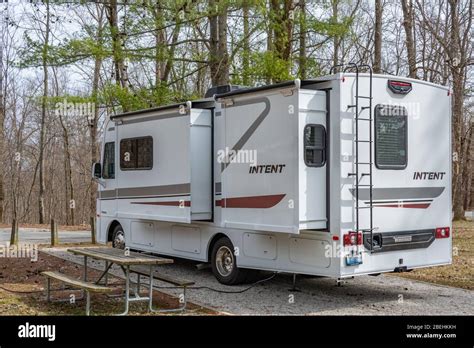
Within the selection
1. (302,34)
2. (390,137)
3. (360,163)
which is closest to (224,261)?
(360,163)

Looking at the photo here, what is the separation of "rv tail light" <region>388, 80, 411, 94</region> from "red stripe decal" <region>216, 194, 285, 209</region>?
223 cm

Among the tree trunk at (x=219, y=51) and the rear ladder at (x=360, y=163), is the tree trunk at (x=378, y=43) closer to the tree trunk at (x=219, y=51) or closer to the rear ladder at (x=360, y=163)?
the tree trunk at (x=219, y=51)

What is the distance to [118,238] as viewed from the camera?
12875 mm

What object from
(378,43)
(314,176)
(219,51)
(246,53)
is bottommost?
(314,176)

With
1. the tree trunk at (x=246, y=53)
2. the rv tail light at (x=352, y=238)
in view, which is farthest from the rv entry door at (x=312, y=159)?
the tree trunk at (x=246, y=53)

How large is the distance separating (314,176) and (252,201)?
1.20 m

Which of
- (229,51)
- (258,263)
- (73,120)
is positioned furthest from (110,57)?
(73,120)

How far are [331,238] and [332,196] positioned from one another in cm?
57

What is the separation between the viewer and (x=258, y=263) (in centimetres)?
915

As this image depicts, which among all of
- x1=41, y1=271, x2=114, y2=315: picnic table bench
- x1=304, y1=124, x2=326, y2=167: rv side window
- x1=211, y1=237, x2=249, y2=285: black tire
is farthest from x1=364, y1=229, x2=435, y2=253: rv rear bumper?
x1=41, y1=271, x2=114, y2=315: picnic table bench

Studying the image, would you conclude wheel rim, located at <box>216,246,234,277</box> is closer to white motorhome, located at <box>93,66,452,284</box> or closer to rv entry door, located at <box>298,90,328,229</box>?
white motorhome, located at <box>93,66,452,284</box>

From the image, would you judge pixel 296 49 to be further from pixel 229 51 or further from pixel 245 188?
pixel 245 188

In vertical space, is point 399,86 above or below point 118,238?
above

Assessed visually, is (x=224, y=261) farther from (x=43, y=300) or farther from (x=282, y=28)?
(x=282, y=28)
